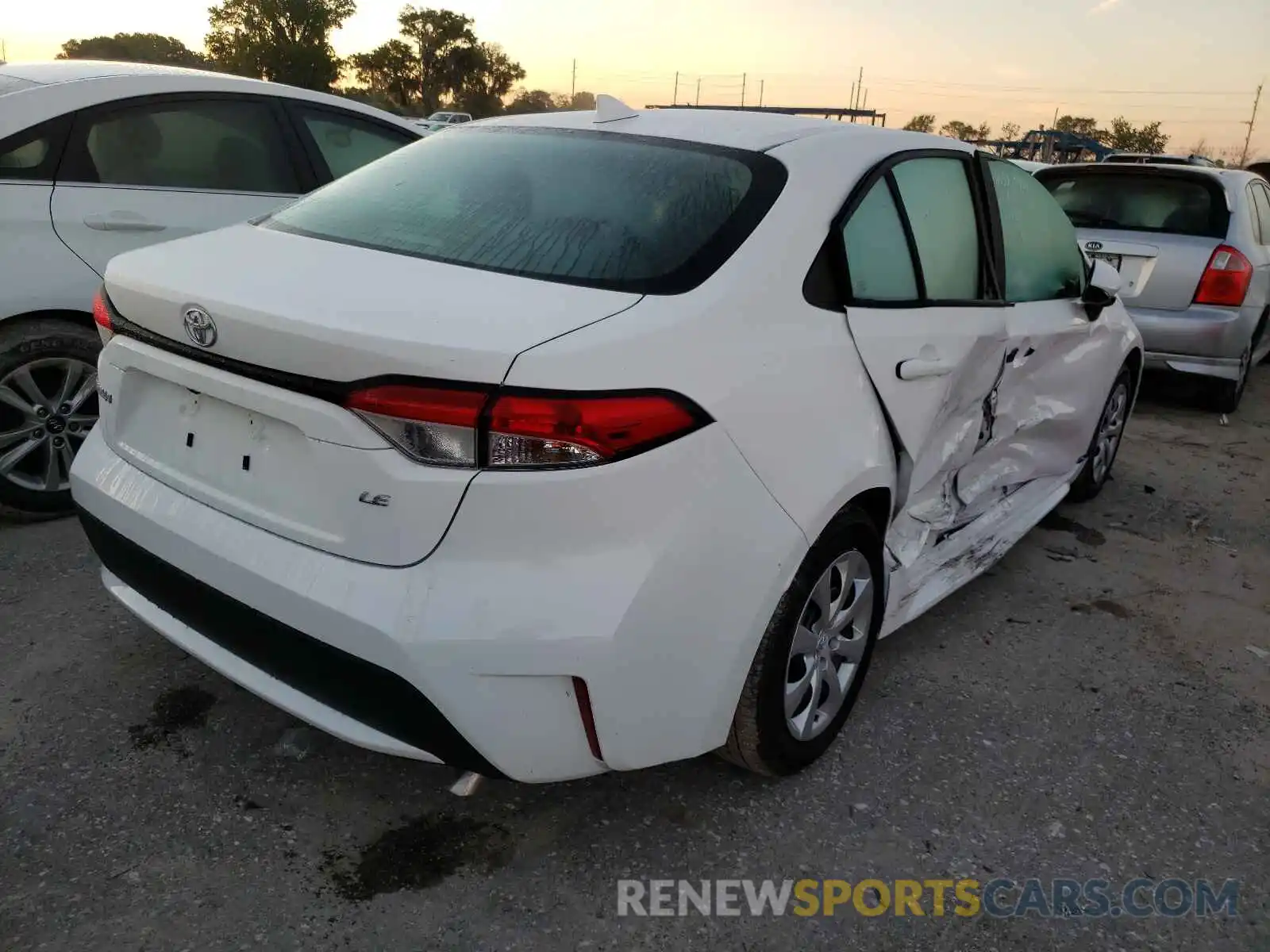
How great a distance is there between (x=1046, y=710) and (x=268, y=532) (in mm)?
2261

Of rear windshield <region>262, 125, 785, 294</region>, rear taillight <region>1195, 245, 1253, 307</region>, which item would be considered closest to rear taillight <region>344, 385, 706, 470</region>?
rear windshield <region>262, 125, 785, 294</region>

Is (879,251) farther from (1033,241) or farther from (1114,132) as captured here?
(1114,132)

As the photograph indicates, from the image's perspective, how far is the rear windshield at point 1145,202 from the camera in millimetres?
6176

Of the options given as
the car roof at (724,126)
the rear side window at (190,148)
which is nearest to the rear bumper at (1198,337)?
the car roof at (724,126)

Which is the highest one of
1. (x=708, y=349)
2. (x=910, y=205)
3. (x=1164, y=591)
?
(x=910, y=205)

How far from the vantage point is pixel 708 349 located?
6.30ft

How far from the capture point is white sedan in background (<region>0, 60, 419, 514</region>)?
11.4ft

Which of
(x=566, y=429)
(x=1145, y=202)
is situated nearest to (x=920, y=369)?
(x=566, y=429)

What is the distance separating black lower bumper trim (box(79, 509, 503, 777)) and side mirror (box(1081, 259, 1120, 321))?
2.94 m

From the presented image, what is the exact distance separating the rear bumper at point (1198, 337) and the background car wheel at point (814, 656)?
14.5ft

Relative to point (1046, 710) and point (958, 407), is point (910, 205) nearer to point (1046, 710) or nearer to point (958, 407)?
point (958, 407)

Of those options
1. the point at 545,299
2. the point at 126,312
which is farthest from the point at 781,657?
the point at 126,312

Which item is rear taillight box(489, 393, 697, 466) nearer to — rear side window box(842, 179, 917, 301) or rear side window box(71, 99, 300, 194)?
rear side window box(842, 179, 917, 301)

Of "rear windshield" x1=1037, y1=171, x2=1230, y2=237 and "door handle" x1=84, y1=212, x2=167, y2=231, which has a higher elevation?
"rear windshield" x1=1037, y1=171, x2=1230, y2=237
